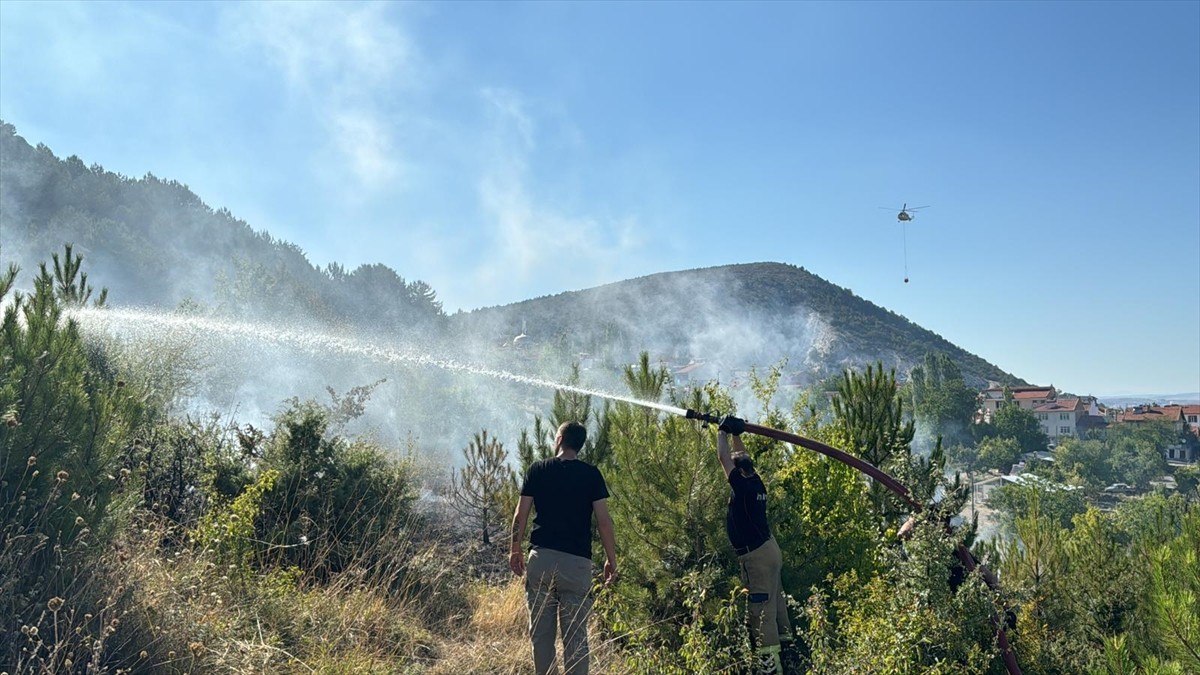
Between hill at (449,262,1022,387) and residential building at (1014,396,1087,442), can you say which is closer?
hill at (449,262,1022,387)

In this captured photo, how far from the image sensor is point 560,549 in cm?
448

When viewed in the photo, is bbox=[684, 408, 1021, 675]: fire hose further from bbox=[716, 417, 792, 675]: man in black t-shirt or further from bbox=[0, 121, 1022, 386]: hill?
bbox=[0, 121, 1022, 386]: hill

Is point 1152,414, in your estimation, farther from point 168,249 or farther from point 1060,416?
point 168,249

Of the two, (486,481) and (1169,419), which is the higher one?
(1169,419)

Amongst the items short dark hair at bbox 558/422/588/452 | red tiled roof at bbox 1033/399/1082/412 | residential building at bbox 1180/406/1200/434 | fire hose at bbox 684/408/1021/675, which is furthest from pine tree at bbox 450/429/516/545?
residential building at bbox 1180/406/1200/434

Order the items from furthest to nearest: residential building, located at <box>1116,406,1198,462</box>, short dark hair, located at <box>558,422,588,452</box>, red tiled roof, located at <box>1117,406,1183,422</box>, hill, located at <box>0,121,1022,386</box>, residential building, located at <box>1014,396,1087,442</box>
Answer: residential building, located at <box>1014,396,1087,442</box>, red tiled roof, located at <box>1117,406,1183,422</box>, residential building, located at <box>1116,406,1198,462</box>, hill, located at <box>0,121,1022,386</box>, short dark hair, located at <box>558,422,588,452</box>

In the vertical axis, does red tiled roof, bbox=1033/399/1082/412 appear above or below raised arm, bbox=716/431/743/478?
above

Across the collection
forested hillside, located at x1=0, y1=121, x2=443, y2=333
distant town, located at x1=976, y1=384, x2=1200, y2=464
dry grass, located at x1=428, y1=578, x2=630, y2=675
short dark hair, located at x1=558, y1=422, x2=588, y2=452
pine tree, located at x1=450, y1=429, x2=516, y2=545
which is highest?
forested hillside, located at x1=0, y1=121, x2=443, y2=333

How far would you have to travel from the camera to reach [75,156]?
62.3 meters

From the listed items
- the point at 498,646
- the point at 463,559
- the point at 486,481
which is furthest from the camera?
the point at 486,481

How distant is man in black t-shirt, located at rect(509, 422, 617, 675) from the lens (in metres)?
4.43

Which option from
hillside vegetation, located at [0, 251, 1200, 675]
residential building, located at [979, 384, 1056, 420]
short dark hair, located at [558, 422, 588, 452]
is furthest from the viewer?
residential building, located at [979, 384, 1056, 420]

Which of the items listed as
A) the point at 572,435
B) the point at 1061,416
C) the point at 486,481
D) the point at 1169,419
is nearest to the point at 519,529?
the point at 572,435

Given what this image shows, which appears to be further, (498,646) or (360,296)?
(360,296)
